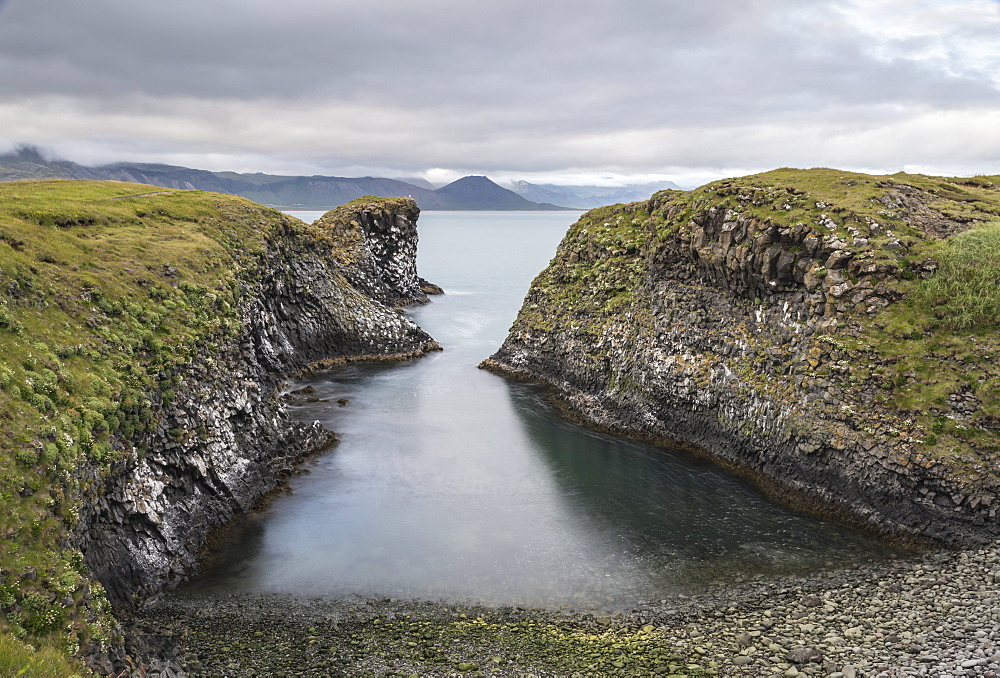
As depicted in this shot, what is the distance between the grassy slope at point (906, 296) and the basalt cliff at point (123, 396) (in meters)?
30.1

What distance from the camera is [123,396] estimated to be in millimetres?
28828

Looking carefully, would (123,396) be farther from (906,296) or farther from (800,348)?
(906,296)

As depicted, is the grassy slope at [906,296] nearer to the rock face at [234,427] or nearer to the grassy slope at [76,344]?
the rock face at [234,427]

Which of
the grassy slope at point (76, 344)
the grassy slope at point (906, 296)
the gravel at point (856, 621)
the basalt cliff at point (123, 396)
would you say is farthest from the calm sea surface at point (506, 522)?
the grassy slope at point (76, 344)

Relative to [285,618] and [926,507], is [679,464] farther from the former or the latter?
[285,618]

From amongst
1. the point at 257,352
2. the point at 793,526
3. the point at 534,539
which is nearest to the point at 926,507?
the point at 793,526

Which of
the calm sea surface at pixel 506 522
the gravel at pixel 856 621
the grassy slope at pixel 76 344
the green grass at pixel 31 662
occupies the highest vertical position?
the grassy slope at pixel 76 344

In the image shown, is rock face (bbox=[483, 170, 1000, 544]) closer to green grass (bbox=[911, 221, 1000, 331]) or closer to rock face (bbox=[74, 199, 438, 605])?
green grass (bbox=[911, 221, 1000, 331])

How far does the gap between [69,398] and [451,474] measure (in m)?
22.2

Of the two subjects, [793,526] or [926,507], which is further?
[793,526]

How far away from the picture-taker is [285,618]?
25094 mm

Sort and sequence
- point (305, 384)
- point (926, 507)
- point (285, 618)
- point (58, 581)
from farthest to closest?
point (305, 384)
point (926, 507)
point (285, 618)
point (58, 581)

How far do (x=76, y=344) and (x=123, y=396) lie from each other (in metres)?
3.86

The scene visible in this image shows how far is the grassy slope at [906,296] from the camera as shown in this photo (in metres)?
31.1
